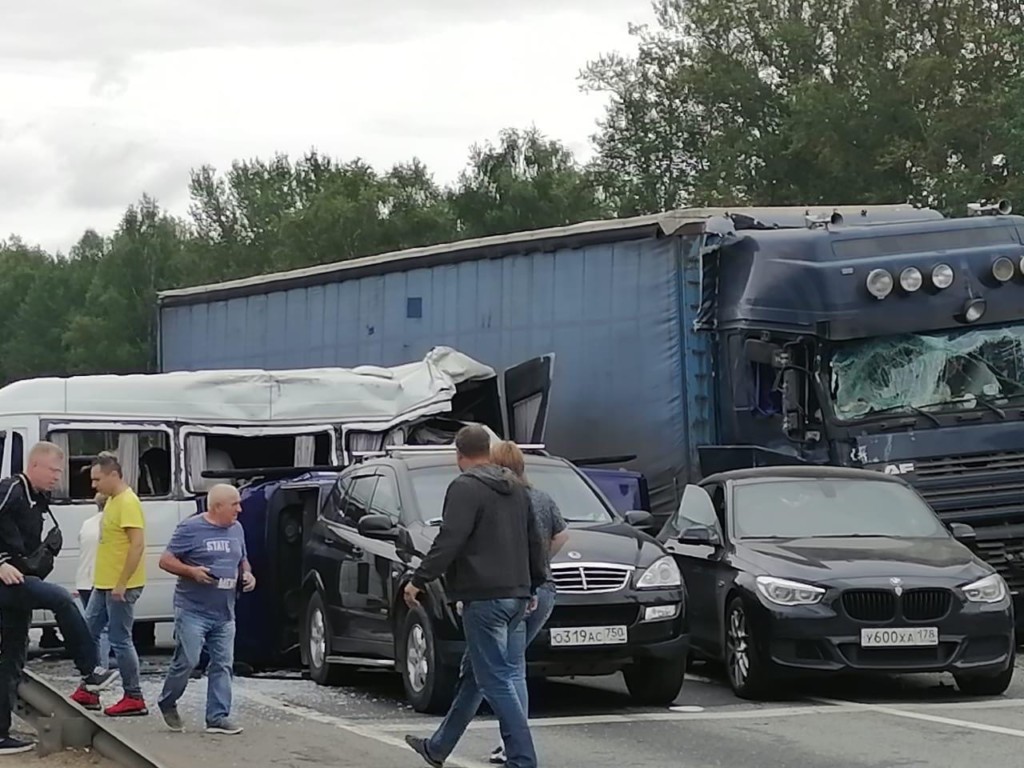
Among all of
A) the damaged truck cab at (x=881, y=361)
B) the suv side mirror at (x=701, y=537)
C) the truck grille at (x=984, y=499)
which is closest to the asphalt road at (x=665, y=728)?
the suv side mirror at (x=701, y=537)

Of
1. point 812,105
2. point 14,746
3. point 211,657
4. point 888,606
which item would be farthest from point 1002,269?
point 812,105

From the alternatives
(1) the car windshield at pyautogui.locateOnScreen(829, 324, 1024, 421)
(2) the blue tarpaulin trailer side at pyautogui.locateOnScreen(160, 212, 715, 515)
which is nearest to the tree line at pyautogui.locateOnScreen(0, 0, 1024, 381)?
(2) the blue tarpaulin trailer side at pyautogui.locateOnScreen(160, 212, 715, 515)

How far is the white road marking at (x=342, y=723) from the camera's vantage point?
33.9 ft

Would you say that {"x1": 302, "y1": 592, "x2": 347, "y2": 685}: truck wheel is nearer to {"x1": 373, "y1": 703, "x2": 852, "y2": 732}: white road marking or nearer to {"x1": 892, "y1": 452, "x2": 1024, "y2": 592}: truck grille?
{"x1": 373, "y1": 703, "x2": 852, "y2": 732}: white road marking

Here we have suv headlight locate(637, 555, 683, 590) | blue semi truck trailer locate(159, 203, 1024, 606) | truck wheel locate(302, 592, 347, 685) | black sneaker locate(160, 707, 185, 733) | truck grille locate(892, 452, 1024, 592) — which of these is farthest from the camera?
blue semi truck trailer locate(159, 203, 1024, 606)

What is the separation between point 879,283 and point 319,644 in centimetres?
530

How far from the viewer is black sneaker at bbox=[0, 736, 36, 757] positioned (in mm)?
10461

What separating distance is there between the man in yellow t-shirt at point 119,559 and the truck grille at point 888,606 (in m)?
4.44

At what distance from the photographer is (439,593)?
39.9 ft

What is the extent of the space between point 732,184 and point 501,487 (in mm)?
45834

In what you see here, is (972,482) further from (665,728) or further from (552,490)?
(665,728)

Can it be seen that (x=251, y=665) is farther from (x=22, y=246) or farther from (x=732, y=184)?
(x=22, y=246)

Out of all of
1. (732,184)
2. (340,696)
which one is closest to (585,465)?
(340,696)

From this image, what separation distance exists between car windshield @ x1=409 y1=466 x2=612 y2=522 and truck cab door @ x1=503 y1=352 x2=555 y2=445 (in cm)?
425
